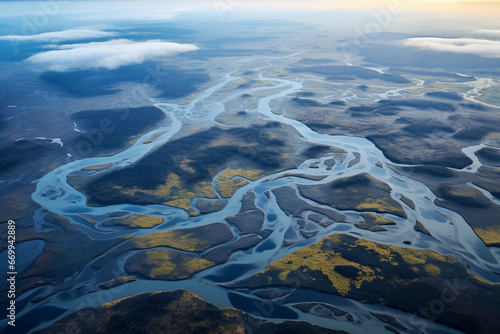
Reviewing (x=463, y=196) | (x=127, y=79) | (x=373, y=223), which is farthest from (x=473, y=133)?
(x=127, y=79)

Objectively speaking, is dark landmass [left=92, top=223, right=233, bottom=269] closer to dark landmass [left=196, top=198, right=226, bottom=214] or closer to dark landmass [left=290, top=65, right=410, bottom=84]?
dark landmass [left=196, top=198, right=226, bottom=214]

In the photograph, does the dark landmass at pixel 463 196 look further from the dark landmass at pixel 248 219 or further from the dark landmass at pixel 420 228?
the dark landmass at pixel 248 219

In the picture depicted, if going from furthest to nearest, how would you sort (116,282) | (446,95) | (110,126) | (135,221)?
1. (446,95)
2. (110,126)
3. (135,221)
4. (116,282)

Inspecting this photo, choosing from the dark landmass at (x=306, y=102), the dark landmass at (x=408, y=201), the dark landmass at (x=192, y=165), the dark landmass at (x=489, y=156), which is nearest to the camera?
the dark landmass at (x=408, y=201)

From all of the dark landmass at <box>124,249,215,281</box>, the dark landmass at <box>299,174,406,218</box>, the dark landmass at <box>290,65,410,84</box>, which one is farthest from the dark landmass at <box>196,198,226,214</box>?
the dark landmass at <box>290,65,410,84</box>

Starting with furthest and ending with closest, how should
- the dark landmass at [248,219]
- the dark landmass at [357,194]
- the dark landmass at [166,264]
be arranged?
the dark landmass at [357,194] < the dark landmass at [248,219] < the dark landmass at [166,264]

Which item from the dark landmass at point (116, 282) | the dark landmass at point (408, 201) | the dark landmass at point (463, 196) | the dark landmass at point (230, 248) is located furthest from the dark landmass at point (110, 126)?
the dark landmass at point (463, 196)

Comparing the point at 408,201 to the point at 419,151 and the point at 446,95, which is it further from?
the point at 446,95

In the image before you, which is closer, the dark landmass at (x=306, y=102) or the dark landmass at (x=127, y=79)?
the dark landmass at (x=306, y=102)
